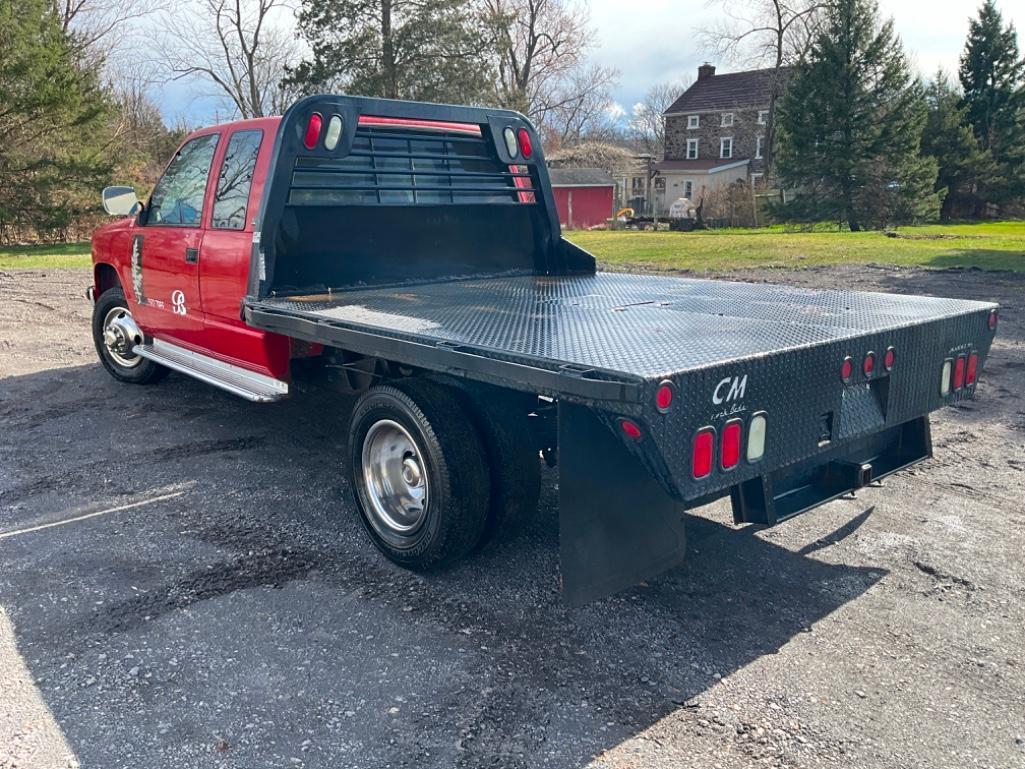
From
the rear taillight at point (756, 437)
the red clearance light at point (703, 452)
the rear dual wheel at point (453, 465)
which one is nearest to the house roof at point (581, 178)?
the rear dual wheel at point (453, 465)

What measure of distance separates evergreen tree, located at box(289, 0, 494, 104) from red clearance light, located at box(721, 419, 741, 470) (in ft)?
110

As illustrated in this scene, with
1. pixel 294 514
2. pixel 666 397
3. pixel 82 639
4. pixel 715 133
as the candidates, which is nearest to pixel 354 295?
pixel 294 514

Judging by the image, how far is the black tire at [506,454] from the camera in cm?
375

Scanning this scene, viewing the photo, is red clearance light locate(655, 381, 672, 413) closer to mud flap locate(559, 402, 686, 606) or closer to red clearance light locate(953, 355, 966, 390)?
mud flap locate(559, 402, 686, 606)

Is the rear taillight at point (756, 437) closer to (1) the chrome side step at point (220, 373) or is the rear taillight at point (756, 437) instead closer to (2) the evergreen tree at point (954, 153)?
(1) the chrome side step at point (220, 373)

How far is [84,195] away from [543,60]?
Result: 33.5 m

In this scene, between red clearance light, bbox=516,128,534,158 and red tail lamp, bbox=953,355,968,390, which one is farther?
red clearance light, bbox=516,128,534,158

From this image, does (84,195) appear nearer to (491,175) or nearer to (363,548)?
(491,175)

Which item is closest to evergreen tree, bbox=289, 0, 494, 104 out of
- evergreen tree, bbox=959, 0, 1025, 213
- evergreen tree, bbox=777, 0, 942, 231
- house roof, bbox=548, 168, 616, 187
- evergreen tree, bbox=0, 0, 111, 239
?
evergreen tree, bbox=0, 0, 111, 239

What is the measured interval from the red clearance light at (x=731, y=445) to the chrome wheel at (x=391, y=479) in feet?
5.07

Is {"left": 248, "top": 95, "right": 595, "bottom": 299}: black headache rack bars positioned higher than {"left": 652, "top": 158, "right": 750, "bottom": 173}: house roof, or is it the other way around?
{"left": 652, "top": 158, "right": 750, "bottom": 173}: house roof

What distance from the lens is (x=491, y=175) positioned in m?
6.22

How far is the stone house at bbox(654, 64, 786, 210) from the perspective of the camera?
60.3 m

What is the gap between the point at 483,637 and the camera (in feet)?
11.3
